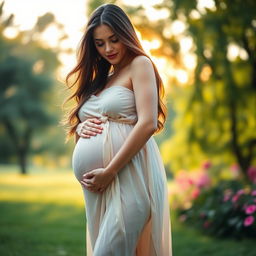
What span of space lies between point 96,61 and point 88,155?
2.23ft

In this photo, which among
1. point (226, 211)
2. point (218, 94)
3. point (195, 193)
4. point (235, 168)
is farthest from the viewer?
point (235, 168)

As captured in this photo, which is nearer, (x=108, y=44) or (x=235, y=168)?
(x=108, y=44)

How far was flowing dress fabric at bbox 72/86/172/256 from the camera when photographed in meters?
2.38

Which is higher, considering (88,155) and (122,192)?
(88,155)

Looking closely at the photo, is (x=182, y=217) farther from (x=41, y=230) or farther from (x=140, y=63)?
Result: (x=140, y=63)

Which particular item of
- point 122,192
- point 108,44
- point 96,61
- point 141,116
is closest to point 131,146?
point 141,116

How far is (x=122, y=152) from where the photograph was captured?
237cm

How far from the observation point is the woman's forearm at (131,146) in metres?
2.37

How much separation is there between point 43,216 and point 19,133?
26277 mm

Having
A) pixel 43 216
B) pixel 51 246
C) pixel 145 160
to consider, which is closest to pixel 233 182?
pixel 51 246

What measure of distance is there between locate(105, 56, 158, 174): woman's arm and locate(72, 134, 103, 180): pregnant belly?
0.49 feet

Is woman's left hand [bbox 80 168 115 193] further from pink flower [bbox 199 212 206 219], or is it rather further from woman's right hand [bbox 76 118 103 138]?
pink flower [bbox 199 212 206 219]

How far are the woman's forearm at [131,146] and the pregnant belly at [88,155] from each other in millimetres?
148

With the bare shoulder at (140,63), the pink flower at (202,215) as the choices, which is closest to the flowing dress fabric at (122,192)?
the bare shoulder at (140,63)
